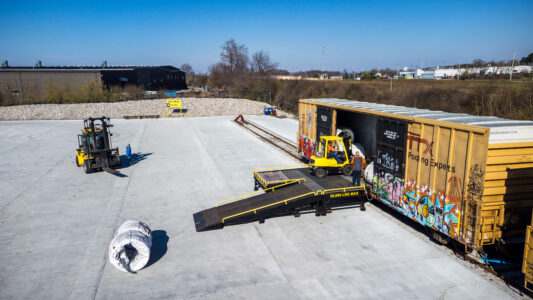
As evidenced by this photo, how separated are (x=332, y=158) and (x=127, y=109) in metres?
36.4

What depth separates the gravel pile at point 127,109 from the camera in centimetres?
3988

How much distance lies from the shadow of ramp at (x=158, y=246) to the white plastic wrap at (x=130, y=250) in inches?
16.4

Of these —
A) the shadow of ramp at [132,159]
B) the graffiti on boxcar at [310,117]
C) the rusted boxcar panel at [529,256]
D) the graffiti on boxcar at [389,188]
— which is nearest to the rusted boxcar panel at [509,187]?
the rusted boxcar panel at [529,256]

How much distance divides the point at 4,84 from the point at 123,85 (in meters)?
17.0

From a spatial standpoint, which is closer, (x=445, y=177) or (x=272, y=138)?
(x=445, y=177)

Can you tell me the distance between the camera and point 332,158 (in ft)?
45.3

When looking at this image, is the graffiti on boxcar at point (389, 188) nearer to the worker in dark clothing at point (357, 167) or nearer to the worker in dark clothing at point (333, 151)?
the worker in dark clothing at point (357, 167)

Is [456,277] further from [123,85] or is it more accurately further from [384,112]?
[123,85]

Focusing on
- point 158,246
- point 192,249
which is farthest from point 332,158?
point 158,246

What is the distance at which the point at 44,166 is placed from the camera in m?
18.6

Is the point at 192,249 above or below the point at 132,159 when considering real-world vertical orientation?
below

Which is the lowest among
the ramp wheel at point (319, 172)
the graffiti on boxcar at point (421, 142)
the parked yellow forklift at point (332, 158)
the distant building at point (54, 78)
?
the ramp wheel at point (319, 172)

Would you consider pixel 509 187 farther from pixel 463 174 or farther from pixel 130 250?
pixel 130 250

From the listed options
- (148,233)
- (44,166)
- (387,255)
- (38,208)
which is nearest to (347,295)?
(387,255)
